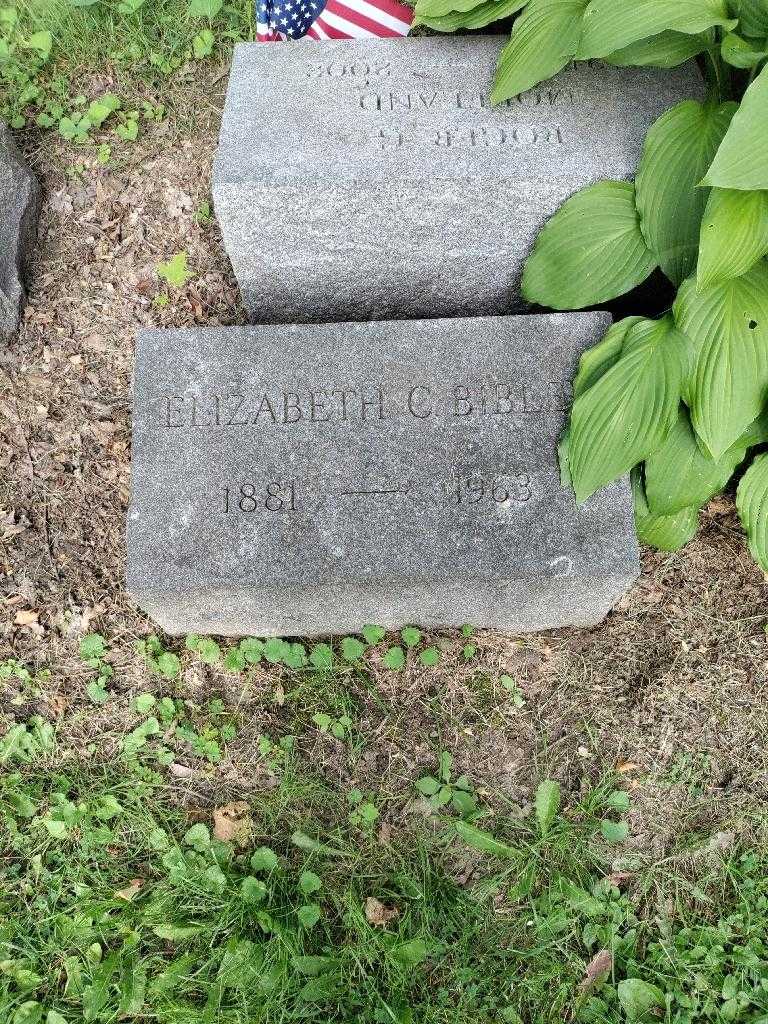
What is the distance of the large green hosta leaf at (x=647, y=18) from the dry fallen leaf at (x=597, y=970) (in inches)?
100

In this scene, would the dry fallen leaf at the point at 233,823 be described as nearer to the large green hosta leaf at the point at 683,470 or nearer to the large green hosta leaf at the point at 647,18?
the large green hosta leaf at the point at 683,470

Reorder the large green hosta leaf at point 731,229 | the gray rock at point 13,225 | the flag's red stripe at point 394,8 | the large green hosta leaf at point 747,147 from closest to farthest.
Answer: the large green hosta leaf at point 747,147, the large green hosta leaf at point 731,229, the flag's red stripe at point 394,8, the gray rock at point 13,225

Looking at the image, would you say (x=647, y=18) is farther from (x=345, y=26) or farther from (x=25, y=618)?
(x=25, y=618)

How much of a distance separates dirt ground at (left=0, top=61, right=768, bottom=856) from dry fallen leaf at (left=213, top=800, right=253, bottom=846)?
54mm

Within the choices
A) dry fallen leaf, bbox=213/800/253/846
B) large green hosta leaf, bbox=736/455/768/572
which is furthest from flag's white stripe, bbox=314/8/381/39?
dry fallen leaf, bbox=213/800/253/846

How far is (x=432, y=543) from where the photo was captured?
92.4 inches

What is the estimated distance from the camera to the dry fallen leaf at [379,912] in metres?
2.36

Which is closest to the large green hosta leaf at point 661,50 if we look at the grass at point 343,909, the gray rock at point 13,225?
the grass at point 343,909

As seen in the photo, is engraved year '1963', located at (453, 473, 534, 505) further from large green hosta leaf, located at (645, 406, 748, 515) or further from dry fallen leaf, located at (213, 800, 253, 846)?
dry fallen leaf, located at (213, 800, 253, 846)

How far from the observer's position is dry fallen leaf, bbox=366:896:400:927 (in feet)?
7.73

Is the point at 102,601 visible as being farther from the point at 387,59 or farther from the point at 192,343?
the point at 387,59

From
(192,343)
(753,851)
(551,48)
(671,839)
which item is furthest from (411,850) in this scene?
(551,48)

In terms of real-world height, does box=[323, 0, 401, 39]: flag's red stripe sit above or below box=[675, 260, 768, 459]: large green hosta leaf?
above

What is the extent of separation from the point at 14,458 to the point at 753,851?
2.89 metres
